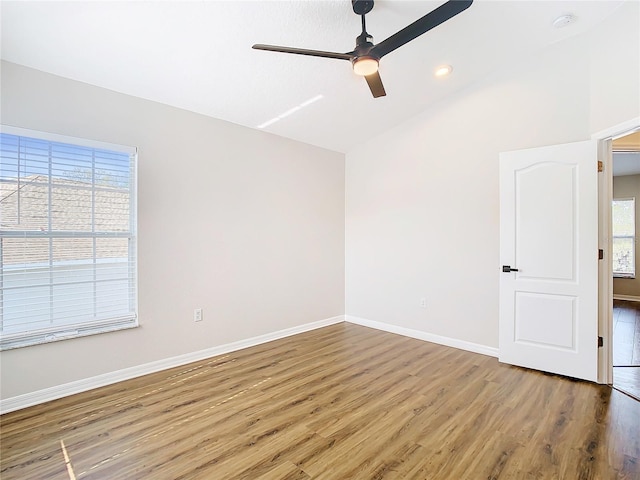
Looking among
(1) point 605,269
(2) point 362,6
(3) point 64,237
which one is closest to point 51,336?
(3) point 64,237

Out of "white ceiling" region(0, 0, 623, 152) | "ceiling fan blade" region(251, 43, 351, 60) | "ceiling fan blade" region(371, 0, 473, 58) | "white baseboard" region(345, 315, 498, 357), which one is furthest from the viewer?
"white baseboard" region(345, 315, 498, 357)

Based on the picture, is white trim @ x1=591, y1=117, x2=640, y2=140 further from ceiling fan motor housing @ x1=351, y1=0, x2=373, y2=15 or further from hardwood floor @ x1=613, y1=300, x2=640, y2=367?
hardwood floor @ x1=613, y1=300, x2=640, y2=367

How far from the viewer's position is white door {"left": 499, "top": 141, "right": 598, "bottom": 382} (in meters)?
2.96

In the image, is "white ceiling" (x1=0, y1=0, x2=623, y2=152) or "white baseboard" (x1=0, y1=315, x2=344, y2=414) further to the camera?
"white baseboard" (x1=0, y1=315, x2=344, y2=414)

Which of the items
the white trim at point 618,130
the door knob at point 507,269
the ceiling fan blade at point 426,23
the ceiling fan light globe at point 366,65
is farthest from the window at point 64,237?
the white trim at point 618,130

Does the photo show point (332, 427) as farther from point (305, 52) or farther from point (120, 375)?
point (305, 52)

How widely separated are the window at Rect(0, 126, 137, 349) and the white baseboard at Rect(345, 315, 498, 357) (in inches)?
121

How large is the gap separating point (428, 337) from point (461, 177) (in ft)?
6.74


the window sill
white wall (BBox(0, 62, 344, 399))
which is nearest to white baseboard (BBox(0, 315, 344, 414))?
white wall (BBox(0, 62, 344, 399))

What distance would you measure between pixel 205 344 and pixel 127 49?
2.87 m

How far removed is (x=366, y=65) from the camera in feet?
7.07

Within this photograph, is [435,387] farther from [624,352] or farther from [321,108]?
[321,108]

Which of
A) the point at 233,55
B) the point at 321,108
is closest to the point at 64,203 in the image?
the point at 233,55

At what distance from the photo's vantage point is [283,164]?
4.31 meters
